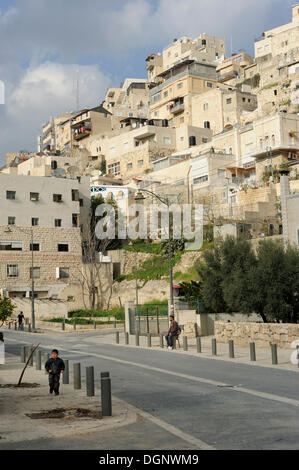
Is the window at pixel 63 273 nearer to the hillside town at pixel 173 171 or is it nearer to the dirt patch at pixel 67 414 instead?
the hillside town at pixel 173 171

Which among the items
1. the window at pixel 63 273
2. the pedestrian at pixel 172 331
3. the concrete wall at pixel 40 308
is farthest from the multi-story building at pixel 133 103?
the pedestrian at pixel 172 331

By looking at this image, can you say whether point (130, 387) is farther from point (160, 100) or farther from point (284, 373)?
point (160, 100)

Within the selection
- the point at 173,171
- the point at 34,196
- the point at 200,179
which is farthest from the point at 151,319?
the point at 173,171

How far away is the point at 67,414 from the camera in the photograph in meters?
12.0

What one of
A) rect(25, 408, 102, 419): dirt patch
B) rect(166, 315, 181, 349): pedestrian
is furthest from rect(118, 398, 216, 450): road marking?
rect(166, 315, 181, 349): pedestrian

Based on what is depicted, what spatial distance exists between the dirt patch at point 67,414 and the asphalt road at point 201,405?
1042 millimetres

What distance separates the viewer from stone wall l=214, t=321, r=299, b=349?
24109 millimetres

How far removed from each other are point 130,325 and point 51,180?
102 feet

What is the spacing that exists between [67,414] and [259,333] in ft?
51.1

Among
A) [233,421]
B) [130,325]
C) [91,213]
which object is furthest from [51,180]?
[233,421]

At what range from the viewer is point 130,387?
51.6ft

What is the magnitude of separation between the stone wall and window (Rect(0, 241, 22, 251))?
36297mm

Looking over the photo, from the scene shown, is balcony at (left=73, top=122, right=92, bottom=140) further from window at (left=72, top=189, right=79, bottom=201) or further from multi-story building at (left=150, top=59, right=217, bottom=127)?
window at (left=72, top=189, right=79, bottom=201)

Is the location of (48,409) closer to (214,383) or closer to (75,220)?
(214,383)
